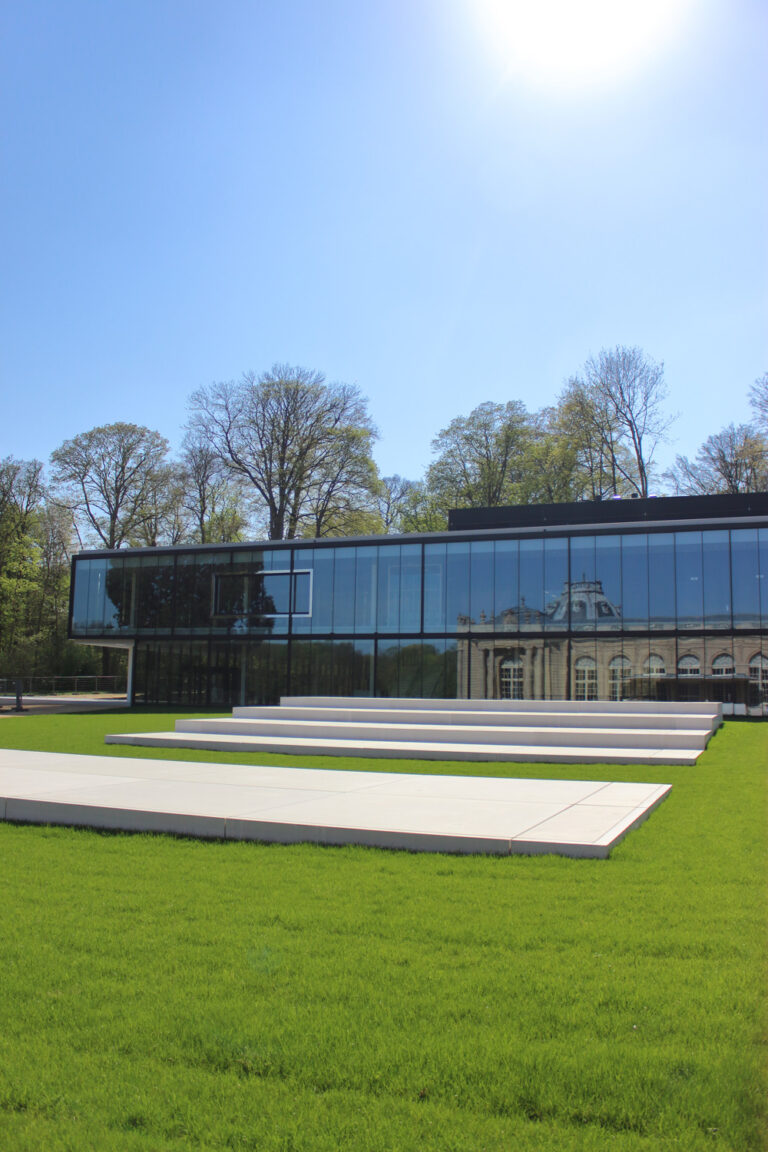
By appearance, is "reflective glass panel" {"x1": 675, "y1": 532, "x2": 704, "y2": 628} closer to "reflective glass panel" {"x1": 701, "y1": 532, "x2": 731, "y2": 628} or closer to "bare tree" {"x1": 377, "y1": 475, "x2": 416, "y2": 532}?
"reflective glass panel" {"x1": 701, "y1": 532, "x2": 731, "y2": 628}

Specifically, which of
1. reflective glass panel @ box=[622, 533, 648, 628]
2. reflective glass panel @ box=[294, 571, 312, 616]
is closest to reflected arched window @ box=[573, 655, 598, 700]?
reflective glass panel @ box=[622, 533, 648, 628]

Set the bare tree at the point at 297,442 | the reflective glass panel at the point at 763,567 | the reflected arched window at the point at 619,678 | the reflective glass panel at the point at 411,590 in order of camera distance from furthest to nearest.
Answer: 1. the bare tree at the point at 297,442
2. the reflective glass panel at the point at 411,590
3. the reflected arched window at the point at 619,678
4. the reflective glass panel at the point at 763,567

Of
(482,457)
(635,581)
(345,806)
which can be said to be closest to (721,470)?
(482,457)

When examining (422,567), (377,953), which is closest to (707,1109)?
(377,953)

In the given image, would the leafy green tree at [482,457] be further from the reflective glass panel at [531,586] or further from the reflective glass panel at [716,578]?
the reflective glass panel at [716,578]

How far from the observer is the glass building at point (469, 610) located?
29469 mm

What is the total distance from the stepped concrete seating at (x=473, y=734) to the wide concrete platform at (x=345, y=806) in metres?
3.54

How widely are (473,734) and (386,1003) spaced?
46.4 ft

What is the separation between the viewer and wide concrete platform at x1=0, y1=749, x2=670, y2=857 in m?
7.20

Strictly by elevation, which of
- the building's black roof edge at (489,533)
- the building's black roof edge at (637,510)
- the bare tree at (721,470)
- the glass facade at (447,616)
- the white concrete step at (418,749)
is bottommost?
the white concrete step at (418,749)

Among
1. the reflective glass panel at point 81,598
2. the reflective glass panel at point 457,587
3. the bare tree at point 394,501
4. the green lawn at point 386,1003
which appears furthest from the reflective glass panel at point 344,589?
the green lawn at point 386,1003

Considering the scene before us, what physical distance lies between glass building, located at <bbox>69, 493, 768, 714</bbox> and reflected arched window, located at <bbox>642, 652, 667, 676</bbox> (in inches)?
1.3

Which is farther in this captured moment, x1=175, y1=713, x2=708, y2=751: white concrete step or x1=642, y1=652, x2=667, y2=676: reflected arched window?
x1=642, y1=652, x2=667, y2=676: reflected arched window

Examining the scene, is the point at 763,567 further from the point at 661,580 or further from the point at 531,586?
the point at 531,586
